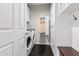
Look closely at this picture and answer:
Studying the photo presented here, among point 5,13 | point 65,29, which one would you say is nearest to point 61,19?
point 65,29

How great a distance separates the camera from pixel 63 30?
7.61 ft

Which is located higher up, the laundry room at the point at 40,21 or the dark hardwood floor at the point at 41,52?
the laundry room at the point at 40,21

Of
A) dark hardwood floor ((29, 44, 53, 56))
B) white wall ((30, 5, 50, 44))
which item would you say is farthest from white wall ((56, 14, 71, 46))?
white wall ((30, 5, 50, 44))

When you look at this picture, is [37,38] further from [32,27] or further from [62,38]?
[62,38]

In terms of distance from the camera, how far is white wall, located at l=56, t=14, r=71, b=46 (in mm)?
2271

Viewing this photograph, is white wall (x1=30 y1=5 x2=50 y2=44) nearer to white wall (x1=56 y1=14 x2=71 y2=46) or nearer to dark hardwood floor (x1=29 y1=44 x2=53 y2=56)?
dark hardwood floor (x1=29 y1=44 x2=53 y2=56)

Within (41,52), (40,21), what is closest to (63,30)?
(41,52)

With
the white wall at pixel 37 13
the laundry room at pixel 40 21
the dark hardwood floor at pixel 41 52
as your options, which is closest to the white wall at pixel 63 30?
the dark hardwood floor at pixel 41 52

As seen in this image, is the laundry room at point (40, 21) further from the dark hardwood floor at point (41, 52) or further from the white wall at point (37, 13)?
the dark hardwood floor at point (41, 52)

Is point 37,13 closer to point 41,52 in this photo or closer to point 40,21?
point 40,21

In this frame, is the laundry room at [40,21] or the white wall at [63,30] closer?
the white wall at [63,30]

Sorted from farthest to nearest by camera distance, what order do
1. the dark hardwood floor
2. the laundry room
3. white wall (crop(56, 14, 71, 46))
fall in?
1. the laundry room
2. the dark hardwood floor
3. white wall (crop(56, 14, 71, 46))

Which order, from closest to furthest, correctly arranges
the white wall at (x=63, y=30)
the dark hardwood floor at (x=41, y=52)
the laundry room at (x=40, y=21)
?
the white wall at (x=63, y=30) < the dark hardwood floor at (x=41, y=52) < the laundry room at (x=40, y=21)

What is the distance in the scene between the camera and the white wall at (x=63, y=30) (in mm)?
2271
